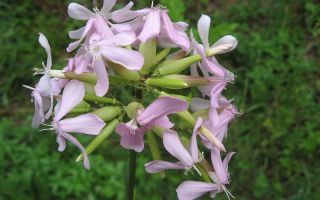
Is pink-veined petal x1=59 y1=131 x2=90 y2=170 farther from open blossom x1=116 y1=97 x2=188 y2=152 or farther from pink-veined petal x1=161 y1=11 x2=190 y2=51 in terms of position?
pink-veined petal x1=161 y1=11 x2=190 y2=51

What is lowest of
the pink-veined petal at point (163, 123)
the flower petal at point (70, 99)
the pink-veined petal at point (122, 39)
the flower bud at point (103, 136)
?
the flower bud at point (103, 136)

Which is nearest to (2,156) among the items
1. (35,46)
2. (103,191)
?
(103,191)

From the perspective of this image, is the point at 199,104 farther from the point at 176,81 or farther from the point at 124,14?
the point at 124,14

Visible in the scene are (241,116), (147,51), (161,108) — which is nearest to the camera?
(161,108)

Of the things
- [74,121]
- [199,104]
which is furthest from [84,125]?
[199,104]

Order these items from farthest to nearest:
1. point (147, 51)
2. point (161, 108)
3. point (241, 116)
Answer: point (241, 116), point (147, 51), point (161, 108)

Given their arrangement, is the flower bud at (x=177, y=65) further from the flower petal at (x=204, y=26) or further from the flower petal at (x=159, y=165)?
the flower petal at (x=159, y=165)

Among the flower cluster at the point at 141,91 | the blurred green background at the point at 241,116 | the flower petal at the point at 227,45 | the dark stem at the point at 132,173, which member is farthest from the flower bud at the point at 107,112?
the blurred green background at the point at 241,116
